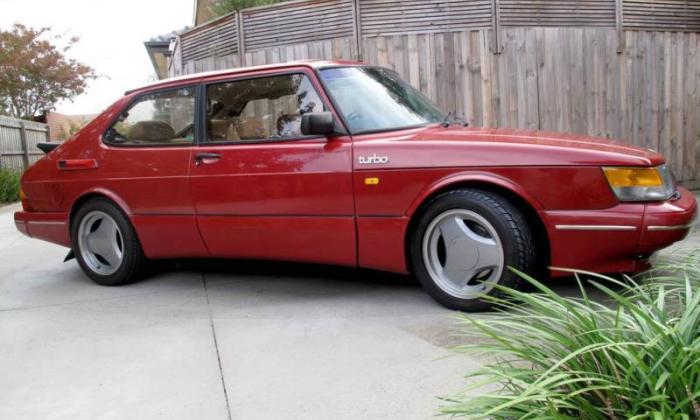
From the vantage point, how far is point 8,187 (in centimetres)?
1434

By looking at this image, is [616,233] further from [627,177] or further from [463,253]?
[463,253]

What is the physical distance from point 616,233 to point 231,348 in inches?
89.4

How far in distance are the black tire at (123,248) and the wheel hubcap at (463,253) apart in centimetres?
246

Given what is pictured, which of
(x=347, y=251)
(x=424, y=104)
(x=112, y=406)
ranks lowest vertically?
(x=112, y=406)

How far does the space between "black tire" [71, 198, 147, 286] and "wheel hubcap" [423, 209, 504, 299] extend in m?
2.46

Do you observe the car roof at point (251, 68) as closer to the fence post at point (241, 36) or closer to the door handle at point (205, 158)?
the door handle at point (205, 158)

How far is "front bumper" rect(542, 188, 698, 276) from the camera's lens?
12.3 feet

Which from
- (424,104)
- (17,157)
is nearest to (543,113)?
(424,104)

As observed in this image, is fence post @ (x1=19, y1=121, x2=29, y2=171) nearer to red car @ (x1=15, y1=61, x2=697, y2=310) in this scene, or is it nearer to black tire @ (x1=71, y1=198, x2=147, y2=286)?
red car @ (x1=15, y1=61, x2=697, y2=310)

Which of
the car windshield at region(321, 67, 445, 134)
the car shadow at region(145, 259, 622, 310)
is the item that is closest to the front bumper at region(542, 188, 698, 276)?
the car shadow at region(145, 259, 622, 310)

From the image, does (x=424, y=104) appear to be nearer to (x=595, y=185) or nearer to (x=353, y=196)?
(x=353, y=196)

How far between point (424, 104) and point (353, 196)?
1.18 m

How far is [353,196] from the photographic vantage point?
4379 mm

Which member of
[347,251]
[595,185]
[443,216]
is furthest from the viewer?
[347,251]
